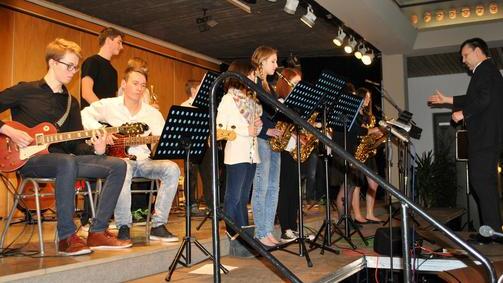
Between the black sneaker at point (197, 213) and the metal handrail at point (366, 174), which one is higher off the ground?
the metal handrail at point (366, 174)

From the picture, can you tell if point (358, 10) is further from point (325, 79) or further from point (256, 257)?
point (256, 257)

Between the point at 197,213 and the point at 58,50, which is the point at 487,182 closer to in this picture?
the point at 197,213

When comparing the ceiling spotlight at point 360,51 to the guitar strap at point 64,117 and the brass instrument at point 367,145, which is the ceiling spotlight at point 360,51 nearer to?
the brass instrument at point 367,145

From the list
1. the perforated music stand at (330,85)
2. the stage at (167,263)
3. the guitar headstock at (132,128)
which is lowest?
the stage at (167,263)

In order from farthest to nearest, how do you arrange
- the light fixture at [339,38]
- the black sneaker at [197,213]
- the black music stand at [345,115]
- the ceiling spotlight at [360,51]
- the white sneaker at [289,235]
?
the ceiling spotlight at [360,51], the light fixture at [339,38], the black sneaker at [197,213], the white sneaker at [289,235], the black music stand at [345,115]

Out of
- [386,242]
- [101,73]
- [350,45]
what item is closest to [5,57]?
[101,73]

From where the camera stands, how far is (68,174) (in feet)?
11.1

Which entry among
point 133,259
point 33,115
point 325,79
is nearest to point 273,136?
point 325,79

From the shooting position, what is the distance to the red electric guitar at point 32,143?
338 cm

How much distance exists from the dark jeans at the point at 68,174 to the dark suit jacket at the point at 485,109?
3383 mm

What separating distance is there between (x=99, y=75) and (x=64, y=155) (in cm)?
150

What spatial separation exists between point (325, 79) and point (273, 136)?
0.68 meters

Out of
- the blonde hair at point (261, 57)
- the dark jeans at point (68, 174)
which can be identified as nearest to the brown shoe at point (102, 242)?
the dark jeans at point (68, 174)

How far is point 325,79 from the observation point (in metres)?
3.93
